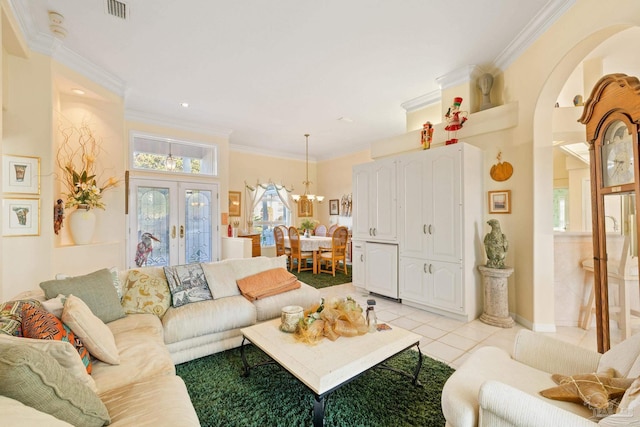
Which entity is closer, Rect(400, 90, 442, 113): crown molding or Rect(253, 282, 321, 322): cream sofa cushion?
Rect(253, 282, 321, 322): cream sofa cushion

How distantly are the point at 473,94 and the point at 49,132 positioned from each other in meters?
5.04

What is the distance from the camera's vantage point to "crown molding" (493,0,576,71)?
2.50 m

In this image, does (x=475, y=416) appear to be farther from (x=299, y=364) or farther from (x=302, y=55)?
(x=302, y=55)

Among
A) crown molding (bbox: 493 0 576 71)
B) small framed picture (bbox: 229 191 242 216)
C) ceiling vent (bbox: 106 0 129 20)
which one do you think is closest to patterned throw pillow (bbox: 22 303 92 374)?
ceiling vent (bbox: 106 0 129 20)

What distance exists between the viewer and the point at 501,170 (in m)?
3.32

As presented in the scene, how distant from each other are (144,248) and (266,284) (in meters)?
3.48

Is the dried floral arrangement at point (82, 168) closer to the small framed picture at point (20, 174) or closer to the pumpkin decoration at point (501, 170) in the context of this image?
the small framed picture at point (20, 174)

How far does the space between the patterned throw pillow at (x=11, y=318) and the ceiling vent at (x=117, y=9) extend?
2.52 meters

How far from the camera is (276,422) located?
1682 millimetres

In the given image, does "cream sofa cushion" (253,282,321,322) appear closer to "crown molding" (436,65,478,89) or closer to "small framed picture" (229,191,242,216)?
"crown molding" (436,65,478,89)

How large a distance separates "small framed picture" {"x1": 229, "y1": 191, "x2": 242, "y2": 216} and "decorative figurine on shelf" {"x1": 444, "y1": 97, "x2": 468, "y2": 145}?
514 centimetres

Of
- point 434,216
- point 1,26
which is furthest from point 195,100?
point 434,216

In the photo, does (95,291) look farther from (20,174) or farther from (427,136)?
(427,136)

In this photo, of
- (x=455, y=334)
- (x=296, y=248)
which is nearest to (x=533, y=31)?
(x=455, y=334)
